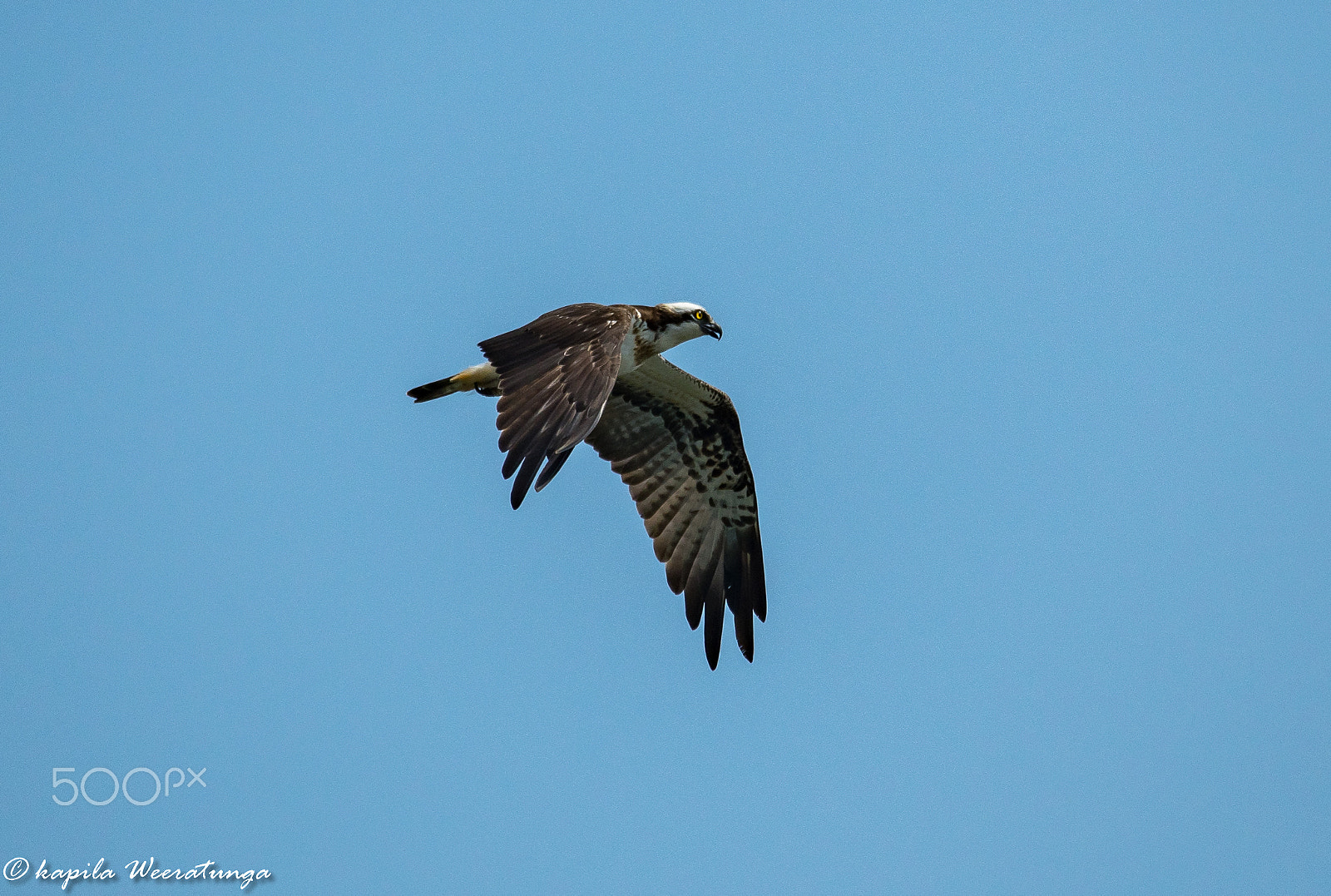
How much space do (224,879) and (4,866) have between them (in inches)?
74.0

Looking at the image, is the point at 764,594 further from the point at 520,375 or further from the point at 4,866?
the point at 4,866

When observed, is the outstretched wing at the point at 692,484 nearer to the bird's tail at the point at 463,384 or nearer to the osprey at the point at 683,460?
the osprey at the point at 683,460

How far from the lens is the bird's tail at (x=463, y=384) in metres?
12.5

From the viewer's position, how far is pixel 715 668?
516 inches

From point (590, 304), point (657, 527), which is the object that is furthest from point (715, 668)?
point (590, 304)

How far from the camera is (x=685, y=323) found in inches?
494

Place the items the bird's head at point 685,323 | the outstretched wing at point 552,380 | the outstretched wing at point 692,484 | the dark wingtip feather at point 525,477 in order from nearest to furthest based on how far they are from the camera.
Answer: the dark wingtip feather at point 525,477 → the outstretched wing at point 552,380 → the bird's head at point 685,323 → the outstretched wing at point 692,484

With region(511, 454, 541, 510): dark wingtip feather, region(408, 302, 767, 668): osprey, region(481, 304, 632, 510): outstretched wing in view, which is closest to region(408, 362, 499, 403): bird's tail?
region(408, 302, 767, 668): osprey

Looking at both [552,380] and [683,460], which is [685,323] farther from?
[552,380]

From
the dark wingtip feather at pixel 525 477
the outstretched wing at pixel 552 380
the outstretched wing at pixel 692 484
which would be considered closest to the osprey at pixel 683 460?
the outstretched wing at pixel 692 484

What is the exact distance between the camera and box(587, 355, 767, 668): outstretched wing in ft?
44.2

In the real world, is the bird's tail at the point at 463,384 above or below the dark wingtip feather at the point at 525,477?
above

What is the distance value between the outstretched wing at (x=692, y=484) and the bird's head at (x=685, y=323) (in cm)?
78

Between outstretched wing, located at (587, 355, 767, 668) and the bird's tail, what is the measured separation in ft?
4.84
